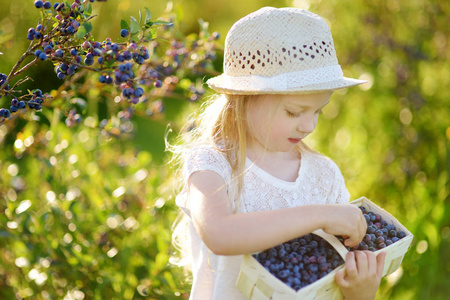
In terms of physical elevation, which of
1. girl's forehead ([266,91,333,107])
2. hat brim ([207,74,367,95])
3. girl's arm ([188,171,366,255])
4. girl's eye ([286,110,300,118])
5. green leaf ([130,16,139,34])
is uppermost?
green leaf ([130,16,139,34])

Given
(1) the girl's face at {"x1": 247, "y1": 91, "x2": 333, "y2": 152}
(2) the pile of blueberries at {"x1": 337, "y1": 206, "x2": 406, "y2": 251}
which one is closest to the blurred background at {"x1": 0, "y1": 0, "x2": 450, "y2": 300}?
(1) the girl's face at {"x1": 247, "y1": 91, "x2": 333, "y2": 152}

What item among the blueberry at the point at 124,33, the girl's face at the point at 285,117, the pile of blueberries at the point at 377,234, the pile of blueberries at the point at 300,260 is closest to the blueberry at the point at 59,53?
the blueberry at the point at 124,33

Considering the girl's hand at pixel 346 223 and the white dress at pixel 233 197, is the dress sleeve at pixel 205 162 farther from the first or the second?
the girl's hand at pixel 346 223

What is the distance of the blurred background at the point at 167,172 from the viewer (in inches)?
74.5

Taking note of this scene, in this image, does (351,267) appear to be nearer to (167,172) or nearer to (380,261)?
(380,261)

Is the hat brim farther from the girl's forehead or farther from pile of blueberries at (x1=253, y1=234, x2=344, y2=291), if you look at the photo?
pile of blueberries at (x1=253, y1=234, x2=344, y2=291)

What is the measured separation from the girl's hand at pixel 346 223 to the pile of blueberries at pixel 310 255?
4 cm

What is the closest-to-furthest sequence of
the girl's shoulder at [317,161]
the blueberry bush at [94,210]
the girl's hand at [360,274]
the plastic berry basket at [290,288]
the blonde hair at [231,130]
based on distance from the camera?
1. the plastic berry basket at [290,288]
2. the girl's hand at [360,274]
3. the blonde hair at [231,130]
4. the girl's shoulder at [317,161]
5. the blueberry bush at [94,210]

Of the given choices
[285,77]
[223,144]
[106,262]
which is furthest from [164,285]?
[285,77]

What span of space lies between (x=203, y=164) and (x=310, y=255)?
36 cm

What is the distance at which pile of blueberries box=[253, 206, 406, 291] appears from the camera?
1.10 metres

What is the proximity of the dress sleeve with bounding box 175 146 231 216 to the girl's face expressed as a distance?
13 centimetres

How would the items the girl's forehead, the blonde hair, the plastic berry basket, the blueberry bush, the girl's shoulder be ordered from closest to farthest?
the plastic berry basket, the girl's forehead, the blonde hair, the girl's shoulder, the blueberry bush

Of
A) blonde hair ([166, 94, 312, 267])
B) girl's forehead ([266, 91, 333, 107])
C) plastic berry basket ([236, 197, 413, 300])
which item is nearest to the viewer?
plastic berry basket ([236, 197, 413, 300])
